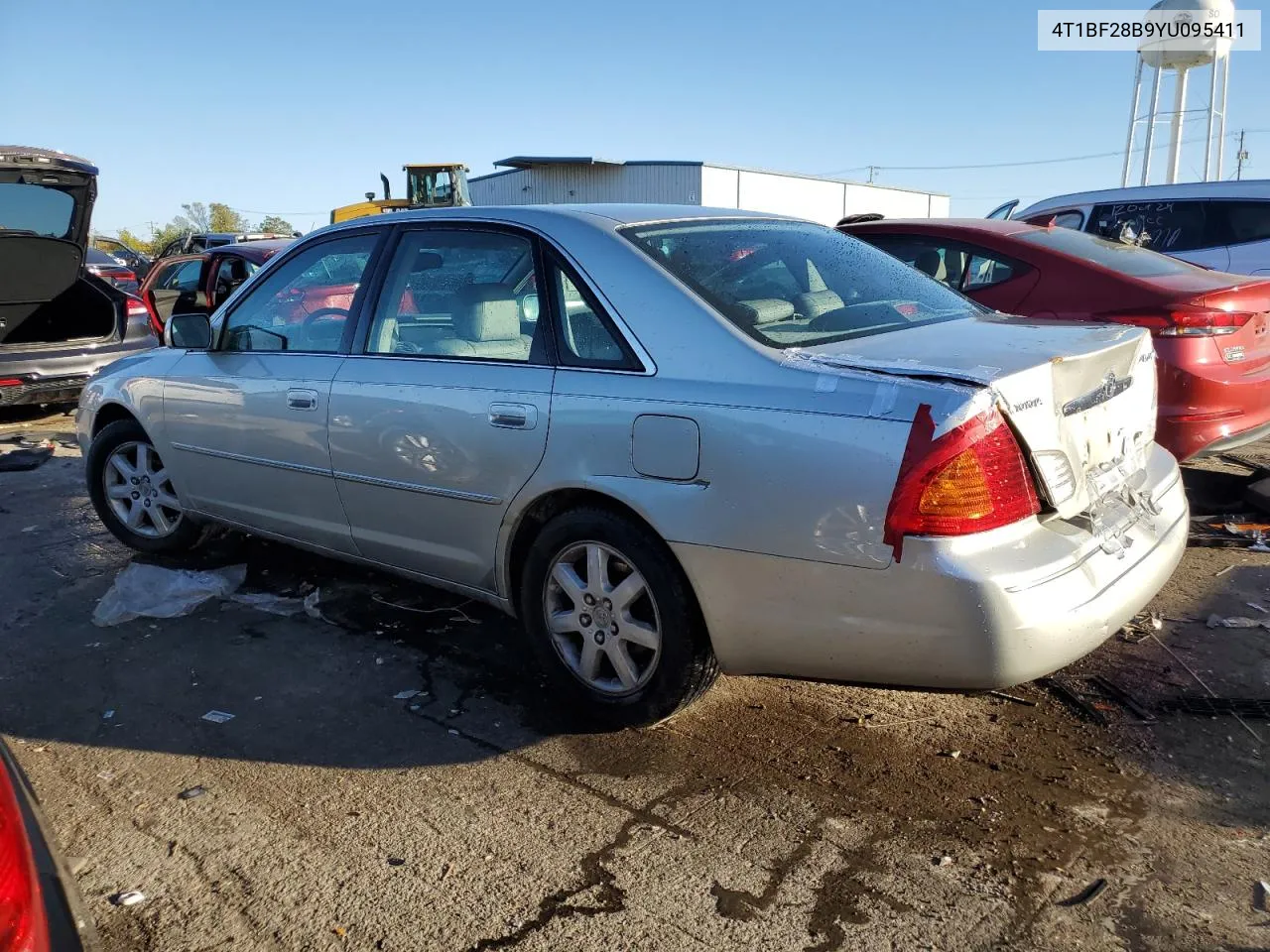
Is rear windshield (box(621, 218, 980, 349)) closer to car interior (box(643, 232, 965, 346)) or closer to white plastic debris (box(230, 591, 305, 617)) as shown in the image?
car interior (box(643, 232, 965, 346))

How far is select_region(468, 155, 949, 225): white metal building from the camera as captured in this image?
135ft

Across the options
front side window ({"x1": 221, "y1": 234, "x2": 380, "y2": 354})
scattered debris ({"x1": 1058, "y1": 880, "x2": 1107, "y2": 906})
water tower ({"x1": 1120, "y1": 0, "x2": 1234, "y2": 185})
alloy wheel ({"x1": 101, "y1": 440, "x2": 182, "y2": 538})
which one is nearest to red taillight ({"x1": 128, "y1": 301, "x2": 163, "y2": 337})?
alloy wheel ({"x1": 101, "y1": 440, "x2": 182, "y2": 538})

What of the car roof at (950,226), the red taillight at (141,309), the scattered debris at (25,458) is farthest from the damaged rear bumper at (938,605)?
the red taillight at (141,309)

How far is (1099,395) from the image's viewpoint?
2.83 metres

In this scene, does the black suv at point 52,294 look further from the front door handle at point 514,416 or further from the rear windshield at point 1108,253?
the rear windshield at point 1108,253

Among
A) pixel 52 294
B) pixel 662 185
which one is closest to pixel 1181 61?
pixel 662 185

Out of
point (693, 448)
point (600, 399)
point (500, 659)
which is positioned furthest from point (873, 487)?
point (500, 659)

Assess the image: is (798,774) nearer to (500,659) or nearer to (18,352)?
(500,659)

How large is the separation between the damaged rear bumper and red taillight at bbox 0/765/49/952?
67.4 inches

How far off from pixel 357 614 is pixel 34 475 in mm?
4200

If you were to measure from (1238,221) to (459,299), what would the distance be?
7.38 m

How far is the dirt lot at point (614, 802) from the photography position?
7.68ft

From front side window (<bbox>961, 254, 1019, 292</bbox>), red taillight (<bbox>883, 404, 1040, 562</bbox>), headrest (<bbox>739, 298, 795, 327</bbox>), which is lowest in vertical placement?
red taillight (<bbox>883, 404, 1040, 562</bbox>)

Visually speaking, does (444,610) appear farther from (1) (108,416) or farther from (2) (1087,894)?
(2) (1087,894)
